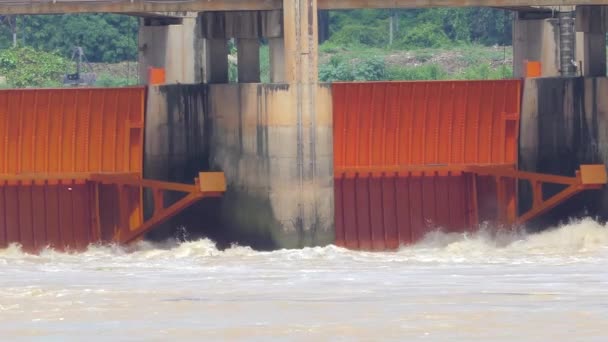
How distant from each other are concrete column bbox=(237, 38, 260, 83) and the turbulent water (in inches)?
139

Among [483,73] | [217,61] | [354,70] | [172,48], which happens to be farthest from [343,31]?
[217,61]

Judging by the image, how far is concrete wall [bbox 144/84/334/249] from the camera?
38.8m

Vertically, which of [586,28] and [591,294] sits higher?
[586,28]

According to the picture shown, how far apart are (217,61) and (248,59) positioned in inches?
43.4

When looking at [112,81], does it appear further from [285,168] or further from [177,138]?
[285,168]

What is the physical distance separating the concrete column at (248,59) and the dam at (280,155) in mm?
29

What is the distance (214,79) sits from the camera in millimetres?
42156

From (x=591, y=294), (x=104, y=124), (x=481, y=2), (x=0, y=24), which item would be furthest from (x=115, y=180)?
(x=0, y=24)

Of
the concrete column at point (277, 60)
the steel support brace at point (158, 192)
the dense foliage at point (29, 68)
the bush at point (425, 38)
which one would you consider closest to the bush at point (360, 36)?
the bush at point (425, 38)

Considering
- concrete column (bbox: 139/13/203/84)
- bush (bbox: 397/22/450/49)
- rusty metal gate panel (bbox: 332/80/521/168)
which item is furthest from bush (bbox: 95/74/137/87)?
rusty metal gate panel (bbox: 332/80/521/168)

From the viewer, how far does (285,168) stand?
38.8 meters

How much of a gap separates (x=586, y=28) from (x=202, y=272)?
12.0 meters

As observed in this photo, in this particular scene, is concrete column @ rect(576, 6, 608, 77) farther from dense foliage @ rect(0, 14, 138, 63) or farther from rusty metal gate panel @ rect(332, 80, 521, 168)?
dense foliage @ rect(0, 14, 138, 63)

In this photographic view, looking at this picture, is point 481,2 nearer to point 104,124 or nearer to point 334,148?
point 334,148
